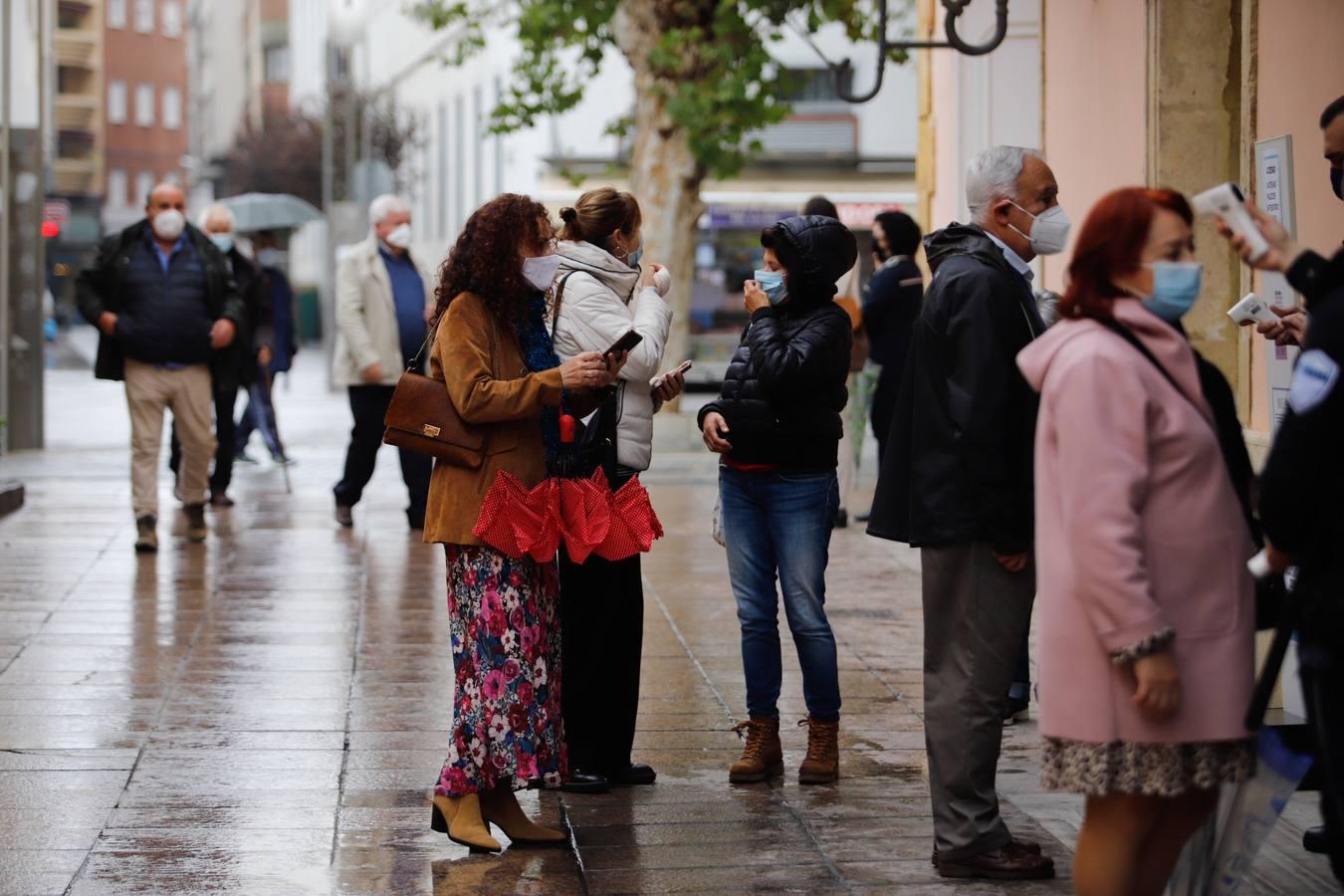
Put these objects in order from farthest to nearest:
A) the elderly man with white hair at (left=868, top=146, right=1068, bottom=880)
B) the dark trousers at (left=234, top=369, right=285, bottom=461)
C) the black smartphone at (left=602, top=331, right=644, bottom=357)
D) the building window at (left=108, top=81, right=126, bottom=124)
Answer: the building window at (left=108, top=81, right=126, bottom=124), the dark trousers at (left=234, top=369, right=285, bottom=461), the black smartphone at (left=602, top=331, right=644, bottom=357), the elderly man with white hair at (left=868, top=146, right=1068, bottom=880)

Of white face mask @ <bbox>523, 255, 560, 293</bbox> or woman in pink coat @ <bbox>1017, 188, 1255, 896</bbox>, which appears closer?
woman in pink coat @ <bbox>1017, 188, 1255, 896</bbox>

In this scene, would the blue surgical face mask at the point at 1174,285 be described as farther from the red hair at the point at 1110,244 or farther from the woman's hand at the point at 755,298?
the woman's hand at the point at 755,298

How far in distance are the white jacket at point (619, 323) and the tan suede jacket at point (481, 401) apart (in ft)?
1.26

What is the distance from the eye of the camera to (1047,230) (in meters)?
5.43

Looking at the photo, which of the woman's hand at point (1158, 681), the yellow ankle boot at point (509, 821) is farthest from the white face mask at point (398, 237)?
the woman's hand at point (1158, 681)

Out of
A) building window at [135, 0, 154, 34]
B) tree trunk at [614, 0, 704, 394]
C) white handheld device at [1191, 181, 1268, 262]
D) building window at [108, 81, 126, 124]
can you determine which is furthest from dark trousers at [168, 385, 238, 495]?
building window at [135, 0, 154, 34]

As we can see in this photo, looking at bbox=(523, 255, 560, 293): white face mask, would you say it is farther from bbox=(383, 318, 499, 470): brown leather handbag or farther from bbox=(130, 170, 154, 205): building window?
bbox=(130, 170, 154, 205): building window

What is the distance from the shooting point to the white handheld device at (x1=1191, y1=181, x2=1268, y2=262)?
3.92 meters

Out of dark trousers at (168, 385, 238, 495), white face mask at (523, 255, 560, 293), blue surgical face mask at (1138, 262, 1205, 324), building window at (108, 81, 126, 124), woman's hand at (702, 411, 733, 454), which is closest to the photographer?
blue surgical face mask at (1138, 262, 1205, 324)

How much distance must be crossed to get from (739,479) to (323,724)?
1836mm

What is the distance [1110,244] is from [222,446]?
1035cm

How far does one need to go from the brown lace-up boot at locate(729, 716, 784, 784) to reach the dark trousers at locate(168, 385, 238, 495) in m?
7.51

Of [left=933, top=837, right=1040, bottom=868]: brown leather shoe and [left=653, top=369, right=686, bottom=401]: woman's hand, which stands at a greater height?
[left=653, top=369, right=686, bottom=401]: woman's hand

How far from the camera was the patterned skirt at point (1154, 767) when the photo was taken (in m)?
4.00
